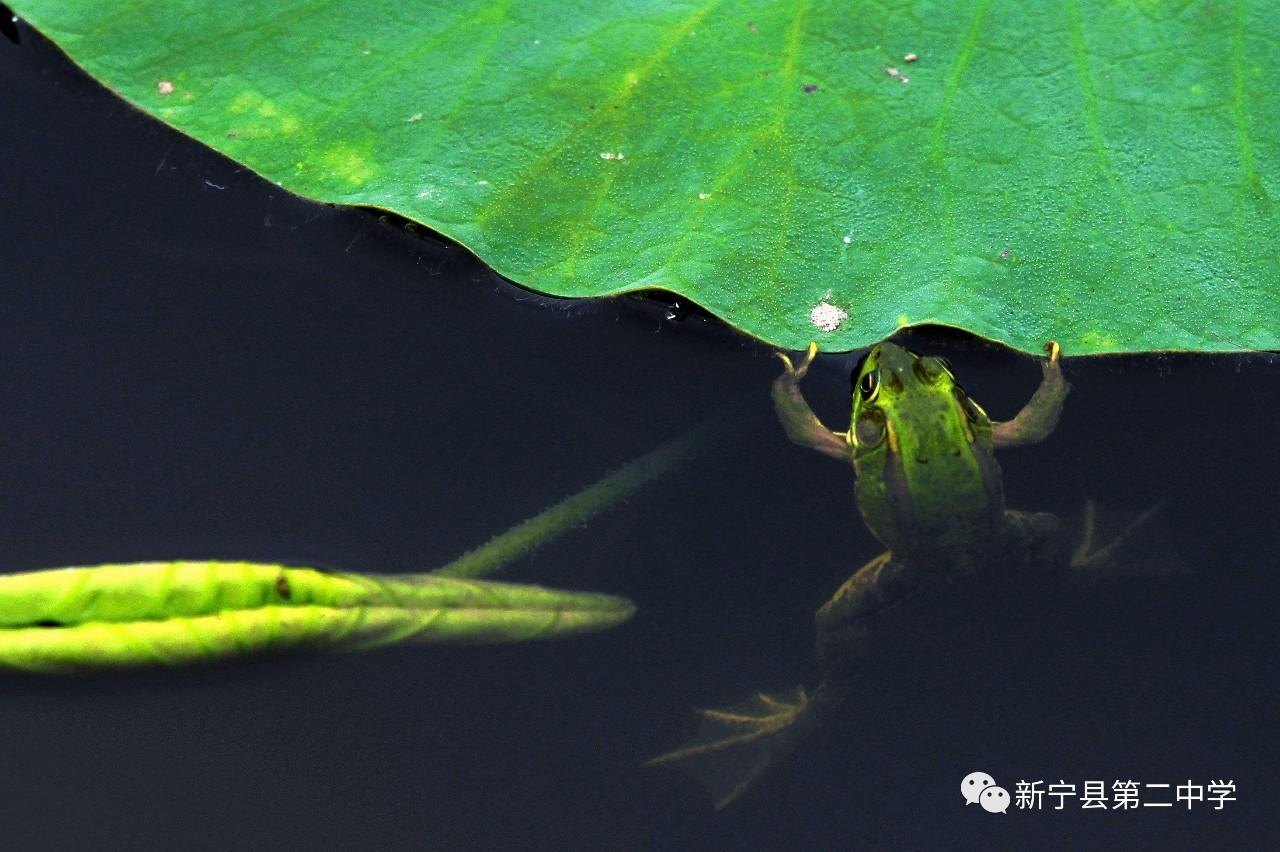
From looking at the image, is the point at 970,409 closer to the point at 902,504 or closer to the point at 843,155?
the point at 902,504

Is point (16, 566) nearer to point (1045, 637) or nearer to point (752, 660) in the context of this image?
point (752, 660)

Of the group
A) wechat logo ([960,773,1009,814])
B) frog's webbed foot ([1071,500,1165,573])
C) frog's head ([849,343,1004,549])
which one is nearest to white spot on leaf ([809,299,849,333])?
frog's head ([849,343,1004,549])

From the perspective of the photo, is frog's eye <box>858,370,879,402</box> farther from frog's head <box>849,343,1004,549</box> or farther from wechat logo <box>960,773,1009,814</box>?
wechat logo <box>960,773,1009,814</box>

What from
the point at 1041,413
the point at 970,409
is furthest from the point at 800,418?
the point at 1041,413

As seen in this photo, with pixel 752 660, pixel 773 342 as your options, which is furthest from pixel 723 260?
pixel 752 660

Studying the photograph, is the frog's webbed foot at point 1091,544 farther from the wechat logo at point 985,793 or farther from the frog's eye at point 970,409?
the wechat logo at point 985,793

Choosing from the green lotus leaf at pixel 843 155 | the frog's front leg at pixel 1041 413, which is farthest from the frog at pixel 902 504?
the green lotus leaf at pixel 843 155
